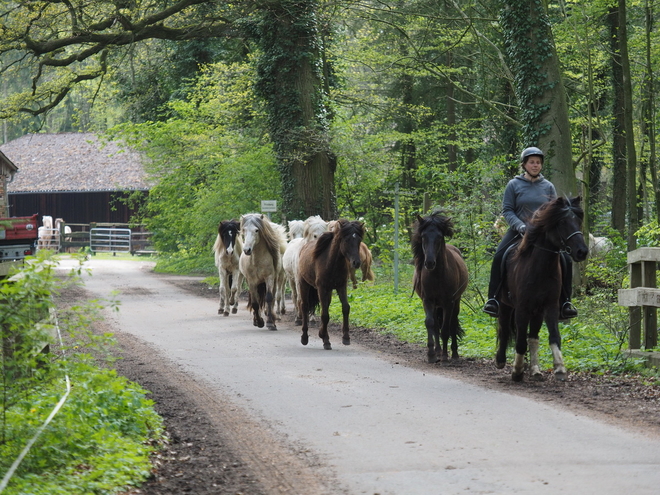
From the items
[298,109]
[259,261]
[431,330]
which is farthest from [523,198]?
[298,109]

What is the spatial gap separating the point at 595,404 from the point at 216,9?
2017 centimetres

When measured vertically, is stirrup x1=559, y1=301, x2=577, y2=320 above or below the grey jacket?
below

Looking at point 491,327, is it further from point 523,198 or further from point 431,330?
point 523,198

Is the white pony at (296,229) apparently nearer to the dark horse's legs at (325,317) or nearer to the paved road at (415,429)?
the dark horse's legs at (325,317)

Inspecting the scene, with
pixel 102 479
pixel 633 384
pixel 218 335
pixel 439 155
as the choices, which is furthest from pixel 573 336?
pixel 439 155

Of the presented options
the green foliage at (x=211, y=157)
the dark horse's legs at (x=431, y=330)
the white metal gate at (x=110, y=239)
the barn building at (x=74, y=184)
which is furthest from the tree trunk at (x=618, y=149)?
the barn building at (x=74, y=184)

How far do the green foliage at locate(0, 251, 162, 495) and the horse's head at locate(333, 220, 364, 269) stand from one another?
6.17 metres

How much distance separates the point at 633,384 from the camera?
9.44 metres

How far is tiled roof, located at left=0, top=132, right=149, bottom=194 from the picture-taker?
60625mm

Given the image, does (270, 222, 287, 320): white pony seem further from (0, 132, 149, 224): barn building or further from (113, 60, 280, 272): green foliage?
(0, 132, 149, 224): barn building

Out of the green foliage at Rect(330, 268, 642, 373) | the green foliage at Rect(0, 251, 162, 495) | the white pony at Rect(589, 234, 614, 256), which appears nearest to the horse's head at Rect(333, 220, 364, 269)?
the green foliage at Rect(330, 268, 642, 373)

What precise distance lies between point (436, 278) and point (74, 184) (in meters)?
53.9

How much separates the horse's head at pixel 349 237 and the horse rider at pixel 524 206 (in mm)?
3210

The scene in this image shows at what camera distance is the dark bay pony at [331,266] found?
13141mm
